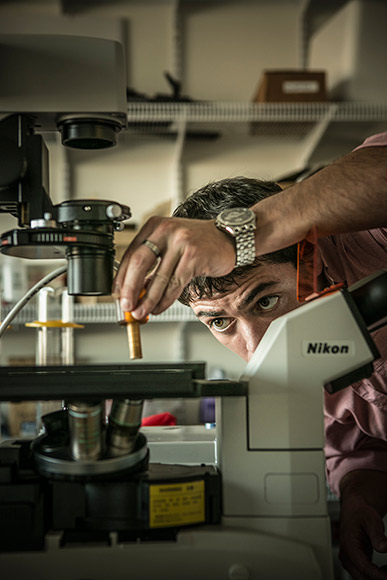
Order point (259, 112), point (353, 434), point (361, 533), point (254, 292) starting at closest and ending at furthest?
point (361, 533), point (254, 292), point (353, 434), point (259, 112)

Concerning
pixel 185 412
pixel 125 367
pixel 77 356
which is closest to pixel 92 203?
pixel 125 367

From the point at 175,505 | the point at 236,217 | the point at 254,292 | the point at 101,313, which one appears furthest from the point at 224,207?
the point at 101,313

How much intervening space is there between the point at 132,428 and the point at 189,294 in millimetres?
476

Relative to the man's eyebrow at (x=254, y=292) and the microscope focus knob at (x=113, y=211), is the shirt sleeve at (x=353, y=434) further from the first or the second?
the microscope focus knob at (x=113, y=211)

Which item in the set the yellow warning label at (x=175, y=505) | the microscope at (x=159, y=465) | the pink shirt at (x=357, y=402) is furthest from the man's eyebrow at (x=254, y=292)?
the yellow warning label at (x=175, y=505)

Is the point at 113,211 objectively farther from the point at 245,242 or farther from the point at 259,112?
the point at 259,112

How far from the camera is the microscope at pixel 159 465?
1.93ft

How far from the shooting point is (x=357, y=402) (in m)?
1.10

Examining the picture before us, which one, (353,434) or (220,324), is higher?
(220,324)

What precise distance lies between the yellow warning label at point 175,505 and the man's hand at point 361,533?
0.33 meters

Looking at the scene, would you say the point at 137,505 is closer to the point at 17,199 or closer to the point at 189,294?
the point at 17,199

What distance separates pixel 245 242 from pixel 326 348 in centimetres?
18

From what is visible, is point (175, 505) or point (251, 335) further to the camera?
point (251, 335)

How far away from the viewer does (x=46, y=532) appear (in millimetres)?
606
